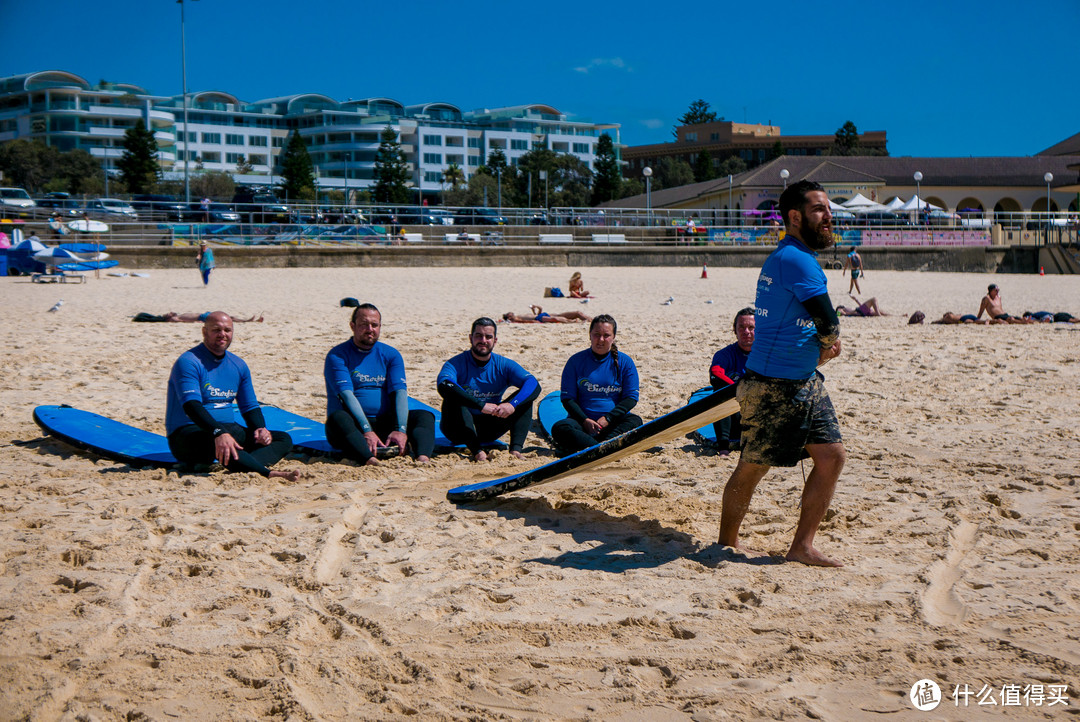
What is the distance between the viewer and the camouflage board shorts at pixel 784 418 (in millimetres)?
4176

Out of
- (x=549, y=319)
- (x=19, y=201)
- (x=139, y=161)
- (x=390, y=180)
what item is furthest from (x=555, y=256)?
(x=139, y=161)

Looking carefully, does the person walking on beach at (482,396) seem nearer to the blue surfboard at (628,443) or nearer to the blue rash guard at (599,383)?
the blue rash guard at (599,383)

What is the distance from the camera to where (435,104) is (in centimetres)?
10856

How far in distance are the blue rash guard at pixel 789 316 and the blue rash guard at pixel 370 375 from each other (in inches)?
131

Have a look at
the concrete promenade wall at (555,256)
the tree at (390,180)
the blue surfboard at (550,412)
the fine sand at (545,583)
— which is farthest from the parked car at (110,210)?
the tree at (390,180)

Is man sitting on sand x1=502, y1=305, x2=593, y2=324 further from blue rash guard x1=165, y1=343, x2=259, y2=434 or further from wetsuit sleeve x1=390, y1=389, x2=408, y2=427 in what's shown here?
blue rash guard x1=165, y1=343, x2=259, y2=434

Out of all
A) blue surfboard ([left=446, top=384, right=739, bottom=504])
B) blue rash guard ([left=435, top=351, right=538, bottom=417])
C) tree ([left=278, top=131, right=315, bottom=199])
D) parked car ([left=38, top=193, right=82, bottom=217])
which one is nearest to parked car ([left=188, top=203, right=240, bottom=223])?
parked car ([left=38, top=193, right=82, bottom=217])

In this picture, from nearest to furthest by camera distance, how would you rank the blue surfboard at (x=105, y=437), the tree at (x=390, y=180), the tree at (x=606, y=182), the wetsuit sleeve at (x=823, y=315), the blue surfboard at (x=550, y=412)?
the wetsuit sleeve at (x=823, y=315)
the blue surfboard at (x=105, y=437)
the blue surfboard at (x=550, y=412)
the tree at (x=390, y=180)
the tree at (x=606, y=182)

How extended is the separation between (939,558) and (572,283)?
16.1 metres

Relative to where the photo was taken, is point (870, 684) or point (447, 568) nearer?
point (870, 684)

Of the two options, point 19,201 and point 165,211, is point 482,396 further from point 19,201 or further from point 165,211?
point 19,201

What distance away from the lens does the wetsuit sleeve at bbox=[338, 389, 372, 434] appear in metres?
6.73

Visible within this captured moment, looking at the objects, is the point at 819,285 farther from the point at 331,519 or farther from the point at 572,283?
the point at 572,283

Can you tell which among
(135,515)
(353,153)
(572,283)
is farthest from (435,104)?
(135,515)
